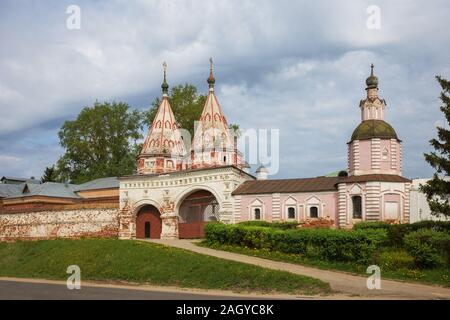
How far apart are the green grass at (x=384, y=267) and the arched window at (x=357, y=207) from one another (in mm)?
6605

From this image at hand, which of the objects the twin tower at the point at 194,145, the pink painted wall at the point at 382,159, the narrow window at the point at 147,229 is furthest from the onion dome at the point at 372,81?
the narrow window at the point at 147,229

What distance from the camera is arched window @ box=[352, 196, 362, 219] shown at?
28594 millimetres

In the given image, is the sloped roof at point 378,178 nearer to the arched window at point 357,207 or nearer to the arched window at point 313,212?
the arched window at point 357,207

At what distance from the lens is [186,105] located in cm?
4812

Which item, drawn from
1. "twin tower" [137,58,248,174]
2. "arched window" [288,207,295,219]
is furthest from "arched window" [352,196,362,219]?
"twin tower" [137,58,248,174]

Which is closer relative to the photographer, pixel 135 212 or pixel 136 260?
pixel 136 260

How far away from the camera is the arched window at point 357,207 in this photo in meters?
28.6

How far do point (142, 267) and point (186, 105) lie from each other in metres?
27.5

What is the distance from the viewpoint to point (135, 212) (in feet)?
118

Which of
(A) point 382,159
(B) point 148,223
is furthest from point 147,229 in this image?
(A) point 382,159

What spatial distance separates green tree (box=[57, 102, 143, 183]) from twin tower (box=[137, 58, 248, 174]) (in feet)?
50.9
